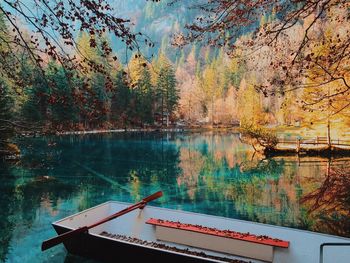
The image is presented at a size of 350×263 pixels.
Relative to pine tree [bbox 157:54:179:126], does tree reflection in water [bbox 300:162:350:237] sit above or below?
below

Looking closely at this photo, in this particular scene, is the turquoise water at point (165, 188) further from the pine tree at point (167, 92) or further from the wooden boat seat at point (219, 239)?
the pine tree at point (167, 92)

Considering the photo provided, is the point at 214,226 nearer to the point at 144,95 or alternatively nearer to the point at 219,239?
the point at 219,239

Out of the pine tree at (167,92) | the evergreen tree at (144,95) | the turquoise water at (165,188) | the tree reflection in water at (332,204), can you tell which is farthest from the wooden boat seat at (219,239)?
the pine tree at (167,92)

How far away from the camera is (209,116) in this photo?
2746 inches

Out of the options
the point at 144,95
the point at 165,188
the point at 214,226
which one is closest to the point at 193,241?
the point at 214,226

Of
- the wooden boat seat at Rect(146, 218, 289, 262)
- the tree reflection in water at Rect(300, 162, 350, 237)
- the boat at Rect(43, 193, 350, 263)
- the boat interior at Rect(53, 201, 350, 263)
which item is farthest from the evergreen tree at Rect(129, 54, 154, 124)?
the wooden boat seat at Rect(146, 218, 289, 262)

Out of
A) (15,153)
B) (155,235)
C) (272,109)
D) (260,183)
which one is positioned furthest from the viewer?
(272,109)

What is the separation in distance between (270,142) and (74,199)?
58.4ft

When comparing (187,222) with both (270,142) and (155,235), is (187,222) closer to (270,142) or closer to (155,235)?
(155,235)

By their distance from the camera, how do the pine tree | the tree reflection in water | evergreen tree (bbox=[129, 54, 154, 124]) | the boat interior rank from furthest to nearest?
the pine tree → evergreen tree (bbox=[129, 54, 154, 124]) → the tree reflection in water → the boat interior

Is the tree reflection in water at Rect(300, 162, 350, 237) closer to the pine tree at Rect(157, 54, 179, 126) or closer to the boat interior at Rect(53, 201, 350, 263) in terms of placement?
the boat interior at Rect(53, 201, 350, 263)

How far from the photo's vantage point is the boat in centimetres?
755

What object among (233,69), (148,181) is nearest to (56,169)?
Answer: (148,181)

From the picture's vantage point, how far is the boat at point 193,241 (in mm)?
7555
